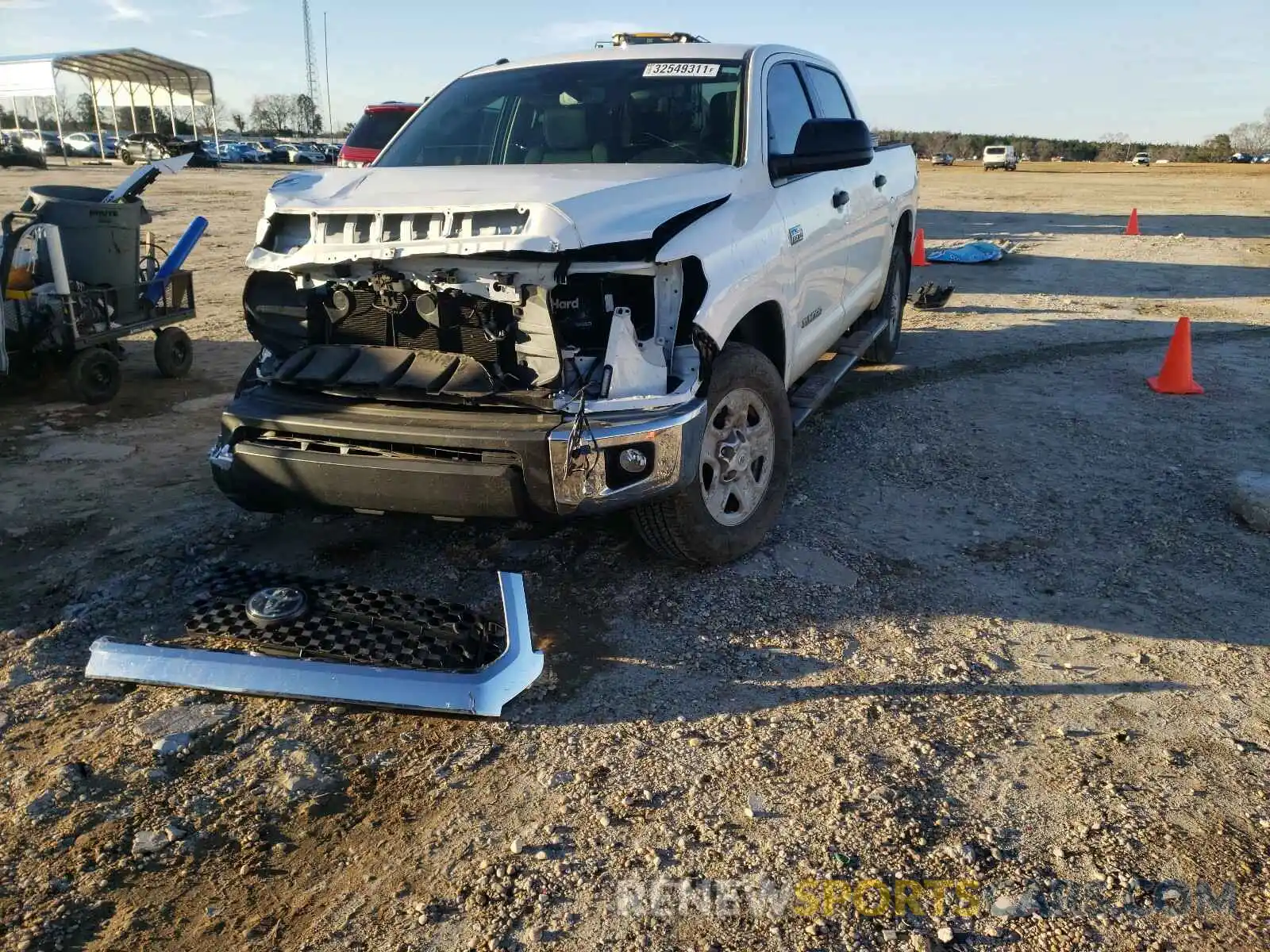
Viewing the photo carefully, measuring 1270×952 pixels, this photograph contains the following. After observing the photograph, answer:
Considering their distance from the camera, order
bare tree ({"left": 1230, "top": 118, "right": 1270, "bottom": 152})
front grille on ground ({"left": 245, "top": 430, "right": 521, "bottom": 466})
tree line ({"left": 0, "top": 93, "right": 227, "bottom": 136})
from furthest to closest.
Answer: bare tree ({"left": 1230, "top": 118, "right": 1270, "bottom": 152}) → tree line ({"left": 0, "top": 93, "right": 227, "bottom": 136}) → front grille on ground ({"left": 245, "top": 430, "right": 521, "bottom": 466})

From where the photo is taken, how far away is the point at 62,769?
108 inches

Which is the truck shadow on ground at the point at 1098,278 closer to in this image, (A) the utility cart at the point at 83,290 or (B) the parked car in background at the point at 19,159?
(A) the utility cart at the point at 83,290

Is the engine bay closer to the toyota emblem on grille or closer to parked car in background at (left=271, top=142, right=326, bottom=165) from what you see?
the toyota emblem on grille

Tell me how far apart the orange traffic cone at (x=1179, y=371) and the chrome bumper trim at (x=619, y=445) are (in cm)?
467

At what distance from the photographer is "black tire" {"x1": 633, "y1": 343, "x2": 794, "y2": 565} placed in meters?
3.63

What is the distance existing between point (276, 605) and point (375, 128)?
1015cm

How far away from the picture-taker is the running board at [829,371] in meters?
4.82

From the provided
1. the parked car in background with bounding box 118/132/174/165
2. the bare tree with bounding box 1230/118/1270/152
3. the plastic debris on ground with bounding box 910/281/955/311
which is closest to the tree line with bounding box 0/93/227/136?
the parked car in background with bounding box 118/132/174/165

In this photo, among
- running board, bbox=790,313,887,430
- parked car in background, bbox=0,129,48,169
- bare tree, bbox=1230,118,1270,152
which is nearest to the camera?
running board, bbox=790,313,887,430

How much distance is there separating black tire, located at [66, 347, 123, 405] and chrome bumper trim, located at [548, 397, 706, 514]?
4.58 meters

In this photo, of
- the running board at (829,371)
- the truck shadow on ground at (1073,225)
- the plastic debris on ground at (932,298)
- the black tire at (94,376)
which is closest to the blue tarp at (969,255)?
the truck shadow on ground at (1073,225)

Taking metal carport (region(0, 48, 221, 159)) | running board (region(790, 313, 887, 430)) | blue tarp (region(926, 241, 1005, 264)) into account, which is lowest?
blue tarp (region(926, 241, 1005, 264))

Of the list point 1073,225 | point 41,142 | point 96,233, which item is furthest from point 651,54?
point 41,142

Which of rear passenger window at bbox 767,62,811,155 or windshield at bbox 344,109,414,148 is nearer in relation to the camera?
rear passenger window at bbox 767,62,811,155
